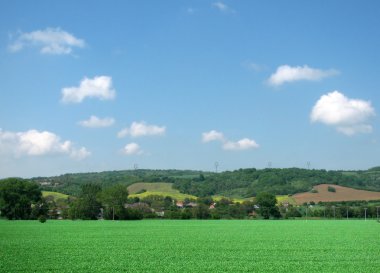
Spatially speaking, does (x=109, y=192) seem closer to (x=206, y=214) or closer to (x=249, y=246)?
(x=206, y=214)

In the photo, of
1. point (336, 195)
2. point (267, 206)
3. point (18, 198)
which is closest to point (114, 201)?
point (18, 198)

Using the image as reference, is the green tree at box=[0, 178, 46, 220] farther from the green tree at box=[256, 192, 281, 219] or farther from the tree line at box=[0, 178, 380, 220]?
the green tree at box=[256, 192, 281, 219]

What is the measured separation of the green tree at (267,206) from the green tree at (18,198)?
57.7 metres

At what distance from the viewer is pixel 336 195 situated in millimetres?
170375

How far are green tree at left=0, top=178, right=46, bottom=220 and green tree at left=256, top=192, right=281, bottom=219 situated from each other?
57.7 m

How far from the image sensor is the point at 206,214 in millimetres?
134500

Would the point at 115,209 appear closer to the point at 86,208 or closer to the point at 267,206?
the point at 86,208

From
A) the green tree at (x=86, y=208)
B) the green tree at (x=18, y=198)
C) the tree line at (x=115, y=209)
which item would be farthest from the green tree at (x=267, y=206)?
the green tree at (x=18, y=198)

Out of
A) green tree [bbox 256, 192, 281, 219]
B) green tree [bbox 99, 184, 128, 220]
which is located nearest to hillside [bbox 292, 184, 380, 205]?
green tree [bbox 256, 192, 281, 219]

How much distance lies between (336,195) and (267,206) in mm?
46192

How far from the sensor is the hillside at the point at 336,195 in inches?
6437

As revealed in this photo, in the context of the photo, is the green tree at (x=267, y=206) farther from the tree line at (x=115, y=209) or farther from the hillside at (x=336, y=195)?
the hillside at (x=336, y=195)

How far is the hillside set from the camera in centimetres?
16350

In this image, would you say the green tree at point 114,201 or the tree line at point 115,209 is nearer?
the tree line at point 115,209
